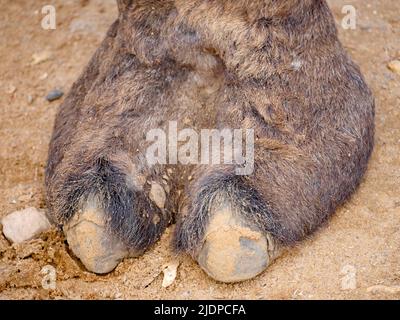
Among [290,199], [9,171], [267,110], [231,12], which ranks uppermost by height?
[231,12]

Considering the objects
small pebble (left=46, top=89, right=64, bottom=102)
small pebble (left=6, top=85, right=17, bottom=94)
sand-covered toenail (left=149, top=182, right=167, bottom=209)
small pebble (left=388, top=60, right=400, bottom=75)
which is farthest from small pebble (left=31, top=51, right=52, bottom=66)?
small pebble (left=388, top=60, right=400, bottom=75)

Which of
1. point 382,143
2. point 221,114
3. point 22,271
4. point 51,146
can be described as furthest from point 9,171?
point 382,143

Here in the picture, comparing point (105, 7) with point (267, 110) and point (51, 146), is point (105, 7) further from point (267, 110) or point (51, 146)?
point (267, 110)

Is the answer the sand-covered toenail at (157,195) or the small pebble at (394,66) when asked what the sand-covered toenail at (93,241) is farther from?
the small pebble at (394,66)

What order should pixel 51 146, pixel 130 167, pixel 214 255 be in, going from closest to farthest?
pixel 214 255
pixel 130 167
pixel 51 146

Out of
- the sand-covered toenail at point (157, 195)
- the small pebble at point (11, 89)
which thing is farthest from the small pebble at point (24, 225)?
the small pebble at point (11, 89)

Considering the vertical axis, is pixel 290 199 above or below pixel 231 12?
below
